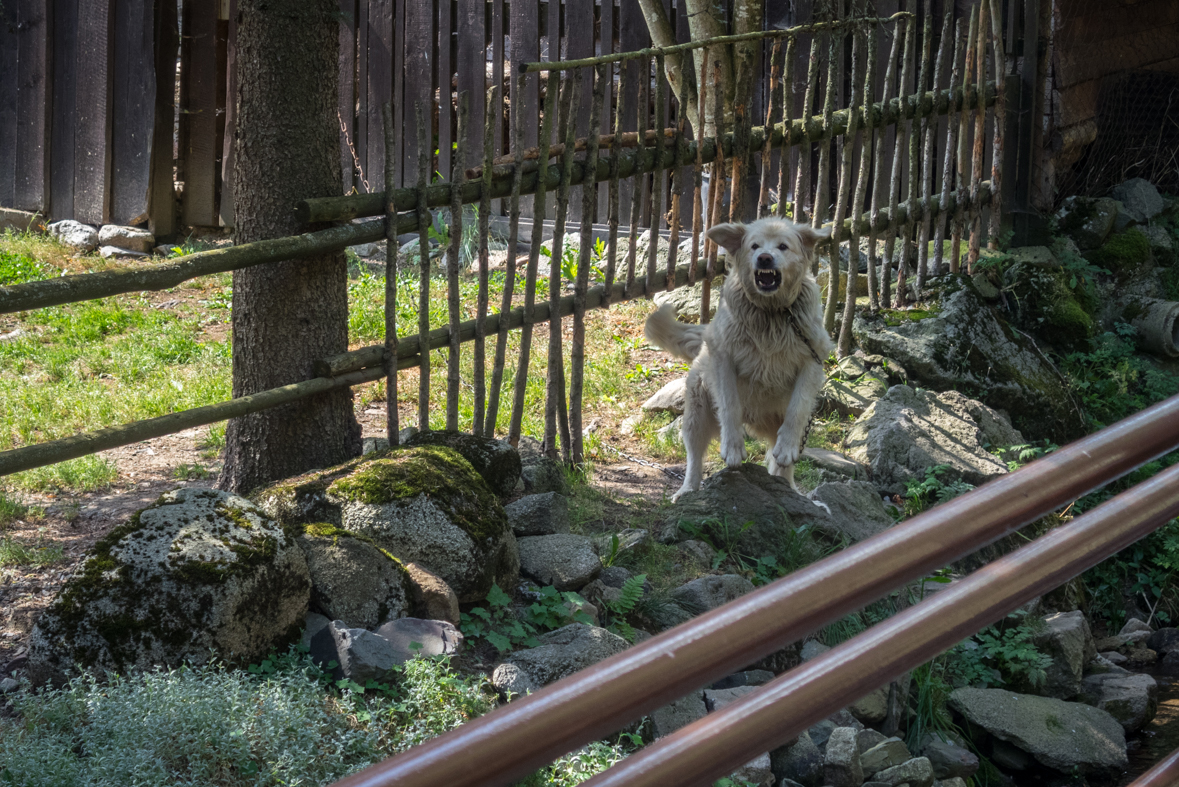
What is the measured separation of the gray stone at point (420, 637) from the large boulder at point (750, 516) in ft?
5.96

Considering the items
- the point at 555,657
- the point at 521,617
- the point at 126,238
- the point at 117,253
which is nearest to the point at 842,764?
the point at 555,657

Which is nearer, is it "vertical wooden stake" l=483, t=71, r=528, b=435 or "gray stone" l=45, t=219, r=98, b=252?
"vertical wooden stake" l=483, t=71, r=528, b=435

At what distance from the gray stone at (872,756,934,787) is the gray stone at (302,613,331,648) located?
230 cm

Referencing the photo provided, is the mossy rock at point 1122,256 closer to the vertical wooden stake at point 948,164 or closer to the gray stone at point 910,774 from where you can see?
the vertical wooden stake at point 948,164

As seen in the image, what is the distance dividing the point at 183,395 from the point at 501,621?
138 inches

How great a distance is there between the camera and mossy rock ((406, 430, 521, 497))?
5.19 meters

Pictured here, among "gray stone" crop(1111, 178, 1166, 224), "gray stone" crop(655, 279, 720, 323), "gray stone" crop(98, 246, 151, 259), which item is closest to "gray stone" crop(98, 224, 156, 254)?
"gray stone" crop(98, 246, 151, 259)

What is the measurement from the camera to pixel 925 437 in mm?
7039

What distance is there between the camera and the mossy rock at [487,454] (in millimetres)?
5191

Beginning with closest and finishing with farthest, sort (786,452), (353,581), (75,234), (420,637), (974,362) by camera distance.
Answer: (420,637), (353,581), (786,452), (974,362), (75,234)

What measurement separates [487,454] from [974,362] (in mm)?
4592

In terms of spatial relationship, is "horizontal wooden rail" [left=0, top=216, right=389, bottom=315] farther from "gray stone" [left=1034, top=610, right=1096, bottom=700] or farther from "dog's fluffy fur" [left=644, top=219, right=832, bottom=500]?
"gray stone" [left=1034, top=610, right=1096, bottom=700]

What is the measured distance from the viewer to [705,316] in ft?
25.6

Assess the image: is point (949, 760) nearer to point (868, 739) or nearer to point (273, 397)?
point (868, 739)
